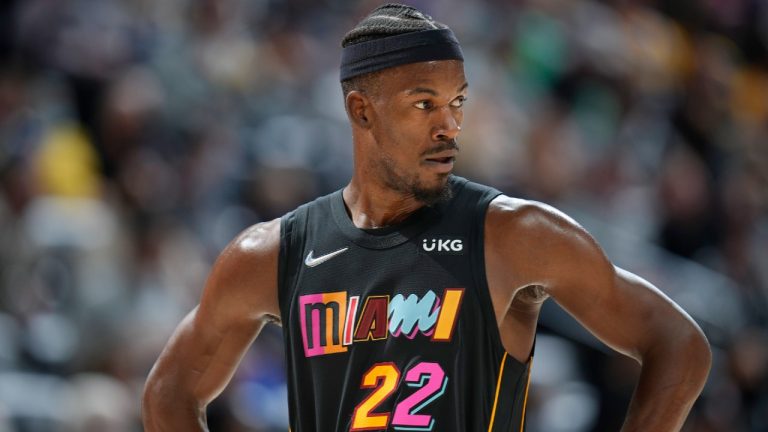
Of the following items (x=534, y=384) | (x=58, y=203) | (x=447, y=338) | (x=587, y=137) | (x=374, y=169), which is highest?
(x=374, y=169)

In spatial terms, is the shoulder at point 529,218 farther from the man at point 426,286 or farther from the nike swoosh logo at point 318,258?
the nike swoosh logo at point 318,258

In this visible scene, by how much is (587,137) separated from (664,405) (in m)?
7.77

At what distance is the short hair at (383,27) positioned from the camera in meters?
3.85

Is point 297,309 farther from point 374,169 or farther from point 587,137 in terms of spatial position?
point 587,137

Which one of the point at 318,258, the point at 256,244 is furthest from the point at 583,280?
the point at 256,244

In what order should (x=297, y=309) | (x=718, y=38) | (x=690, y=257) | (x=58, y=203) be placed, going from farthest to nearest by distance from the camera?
(x=718, y=38) → (x=690, y=257) → (x=58, y=203) → (x=297, y=309)

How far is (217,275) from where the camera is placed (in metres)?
4.18

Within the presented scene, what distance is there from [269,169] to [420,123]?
531 cm

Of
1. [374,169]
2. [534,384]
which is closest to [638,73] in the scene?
[534,384]

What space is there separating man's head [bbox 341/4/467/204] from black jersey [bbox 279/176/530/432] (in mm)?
144

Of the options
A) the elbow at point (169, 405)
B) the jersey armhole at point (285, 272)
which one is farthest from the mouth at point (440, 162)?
the elbow at point (169, 405)

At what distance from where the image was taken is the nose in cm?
379

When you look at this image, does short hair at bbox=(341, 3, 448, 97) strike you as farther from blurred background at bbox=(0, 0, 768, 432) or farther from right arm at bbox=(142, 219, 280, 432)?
blurred background at bbox=(0, 0, 768, 432)

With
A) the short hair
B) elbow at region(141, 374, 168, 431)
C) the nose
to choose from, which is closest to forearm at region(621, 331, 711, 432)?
the nose
